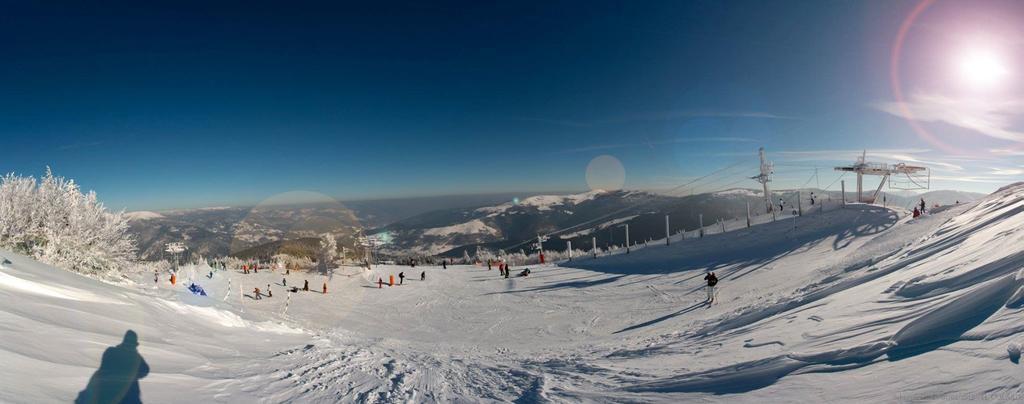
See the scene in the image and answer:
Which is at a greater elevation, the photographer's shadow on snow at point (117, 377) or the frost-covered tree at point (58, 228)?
the frost-covered tree at point (58, 228)

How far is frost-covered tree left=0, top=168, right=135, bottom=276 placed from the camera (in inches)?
570

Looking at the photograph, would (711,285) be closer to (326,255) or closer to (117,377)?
(117,377)

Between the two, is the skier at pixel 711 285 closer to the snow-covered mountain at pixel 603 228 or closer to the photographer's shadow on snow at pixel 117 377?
the photographer's shadow on snow at pixel 117 377

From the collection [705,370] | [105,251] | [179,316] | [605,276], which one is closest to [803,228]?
[605,276]

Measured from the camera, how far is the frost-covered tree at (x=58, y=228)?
14484mm

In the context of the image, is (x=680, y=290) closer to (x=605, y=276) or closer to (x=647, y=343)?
(x=605, y=276)

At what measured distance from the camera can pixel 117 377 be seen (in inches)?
212

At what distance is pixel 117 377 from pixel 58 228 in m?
15.7

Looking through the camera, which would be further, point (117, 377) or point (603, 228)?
point (603, 228)

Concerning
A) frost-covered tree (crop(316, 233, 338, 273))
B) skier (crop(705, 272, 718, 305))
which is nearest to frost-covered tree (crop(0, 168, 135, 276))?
frost-covered tree (crop(316, 233, 338, 273))

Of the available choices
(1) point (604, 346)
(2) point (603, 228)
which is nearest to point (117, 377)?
(1) point (604, 346)

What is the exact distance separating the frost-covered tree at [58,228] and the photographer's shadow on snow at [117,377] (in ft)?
42.6

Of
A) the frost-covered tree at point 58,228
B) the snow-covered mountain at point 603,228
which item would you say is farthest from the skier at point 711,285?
the snow-covered mountain at point 603,228

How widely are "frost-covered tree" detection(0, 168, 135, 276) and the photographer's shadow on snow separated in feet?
42.6
